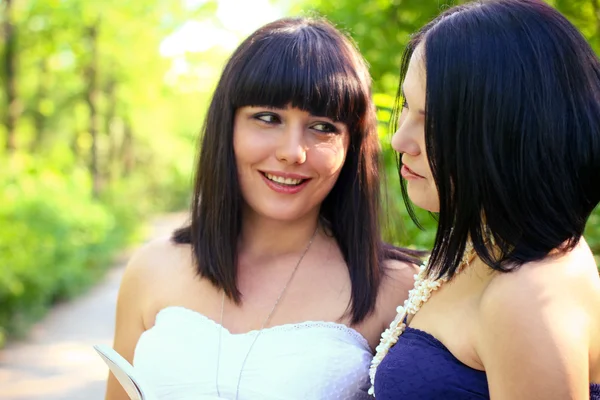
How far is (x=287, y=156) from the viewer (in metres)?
2.14

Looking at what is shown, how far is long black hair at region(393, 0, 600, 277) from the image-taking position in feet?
4.35

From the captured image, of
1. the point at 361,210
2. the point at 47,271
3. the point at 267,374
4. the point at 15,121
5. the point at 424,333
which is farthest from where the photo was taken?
the point at 15,121

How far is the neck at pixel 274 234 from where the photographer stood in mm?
2461

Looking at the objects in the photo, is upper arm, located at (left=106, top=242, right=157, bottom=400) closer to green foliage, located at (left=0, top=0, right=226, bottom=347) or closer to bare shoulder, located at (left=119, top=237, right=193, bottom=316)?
bare shoulder, located at (left=119, top=237, right=193, bottom=316)

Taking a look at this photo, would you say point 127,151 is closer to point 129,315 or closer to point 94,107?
point 94,107

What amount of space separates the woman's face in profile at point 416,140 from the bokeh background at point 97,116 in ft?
2.41

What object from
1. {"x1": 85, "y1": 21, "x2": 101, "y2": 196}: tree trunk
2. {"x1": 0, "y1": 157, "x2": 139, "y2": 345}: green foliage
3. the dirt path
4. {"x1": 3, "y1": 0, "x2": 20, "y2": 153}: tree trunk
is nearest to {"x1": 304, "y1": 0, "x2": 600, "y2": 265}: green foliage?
the dirt path

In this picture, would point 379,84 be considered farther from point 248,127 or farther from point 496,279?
Result: point 496,279

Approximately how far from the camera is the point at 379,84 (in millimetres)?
3957

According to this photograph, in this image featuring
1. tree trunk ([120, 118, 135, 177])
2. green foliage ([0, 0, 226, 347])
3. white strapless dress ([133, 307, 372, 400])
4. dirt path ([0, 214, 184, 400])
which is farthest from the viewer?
tree trunk ([120, 118, 135, 177])

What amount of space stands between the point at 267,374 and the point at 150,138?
76.5 feet

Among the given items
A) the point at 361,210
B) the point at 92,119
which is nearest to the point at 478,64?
the point at 361,210

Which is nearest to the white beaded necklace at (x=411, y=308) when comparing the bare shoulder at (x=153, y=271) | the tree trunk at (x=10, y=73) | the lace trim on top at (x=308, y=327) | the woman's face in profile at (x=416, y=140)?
the woman's face in profile at (x=416, y=140)

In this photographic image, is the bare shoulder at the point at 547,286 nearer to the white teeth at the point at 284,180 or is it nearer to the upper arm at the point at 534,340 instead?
the upper arm at the point at 534,340
